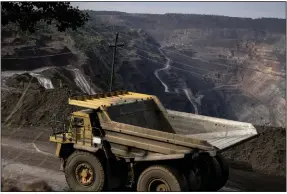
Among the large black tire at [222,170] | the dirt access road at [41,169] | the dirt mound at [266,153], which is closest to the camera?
the large black tire at [222,170]

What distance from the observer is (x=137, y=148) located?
30.1ft

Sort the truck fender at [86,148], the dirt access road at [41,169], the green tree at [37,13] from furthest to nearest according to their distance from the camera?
the green tree at [37,13] → the dirt access road at [41,169] → the truck fender at [86,148]

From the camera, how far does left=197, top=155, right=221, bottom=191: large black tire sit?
32.3ft

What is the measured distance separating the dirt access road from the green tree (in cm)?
428

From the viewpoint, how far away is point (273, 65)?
7462 cm

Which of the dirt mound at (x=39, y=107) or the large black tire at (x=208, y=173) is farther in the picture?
the dirt mound at (x=39, y=107)

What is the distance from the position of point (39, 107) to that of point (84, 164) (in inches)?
405

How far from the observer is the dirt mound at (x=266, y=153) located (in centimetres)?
1456

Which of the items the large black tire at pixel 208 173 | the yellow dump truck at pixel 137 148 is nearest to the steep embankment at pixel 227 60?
the yellow dump truck at pixel 137 148

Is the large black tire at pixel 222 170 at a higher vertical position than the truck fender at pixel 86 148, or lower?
lower

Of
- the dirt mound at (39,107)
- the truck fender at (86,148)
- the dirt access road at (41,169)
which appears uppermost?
the truck fender at (86,148)

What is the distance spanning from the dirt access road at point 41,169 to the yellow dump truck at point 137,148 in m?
1.18

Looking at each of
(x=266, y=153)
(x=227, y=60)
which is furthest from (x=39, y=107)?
(x=227, y=60)

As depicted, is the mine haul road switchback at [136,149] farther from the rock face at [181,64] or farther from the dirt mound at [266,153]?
the rock face at [181,64]
